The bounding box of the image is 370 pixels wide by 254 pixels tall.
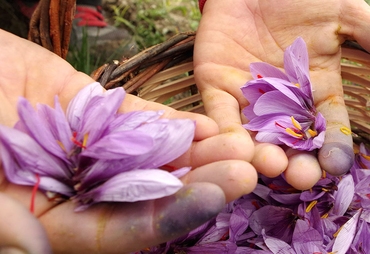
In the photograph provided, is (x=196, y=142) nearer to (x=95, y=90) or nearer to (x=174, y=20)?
(x=95, y=90)

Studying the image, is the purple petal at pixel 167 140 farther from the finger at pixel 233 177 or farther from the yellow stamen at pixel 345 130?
the yellow stamen at pixel 345 130

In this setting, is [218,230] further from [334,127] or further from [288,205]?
[334,127]

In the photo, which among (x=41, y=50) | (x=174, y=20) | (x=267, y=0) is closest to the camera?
(x=41, y=50)

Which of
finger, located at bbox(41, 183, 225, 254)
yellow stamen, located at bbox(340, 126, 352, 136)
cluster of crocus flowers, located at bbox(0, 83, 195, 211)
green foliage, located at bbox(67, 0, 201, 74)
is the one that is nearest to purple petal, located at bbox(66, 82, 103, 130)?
cluster of crocus flowers, located at bbox(0, 83, 195, 211)

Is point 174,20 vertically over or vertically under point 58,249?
under

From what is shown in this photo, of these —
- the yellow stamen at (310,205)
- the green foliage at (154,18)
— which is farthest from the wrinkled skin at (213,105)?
the green foliage at (154,18)

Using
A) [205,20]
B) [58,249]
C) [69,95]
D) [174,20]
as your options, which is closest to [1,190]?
[58,249]

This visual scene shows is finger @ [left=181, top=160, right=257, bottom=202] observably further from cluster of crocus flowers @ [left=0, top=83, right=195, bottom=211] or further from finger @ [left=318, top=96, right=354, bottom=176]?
finger @ [left=318, top=96, right=354, bottom=176]
